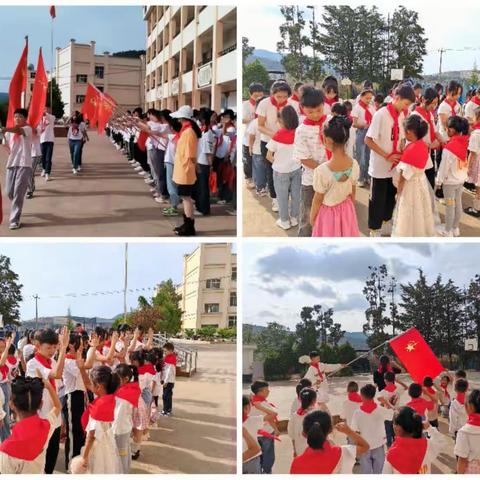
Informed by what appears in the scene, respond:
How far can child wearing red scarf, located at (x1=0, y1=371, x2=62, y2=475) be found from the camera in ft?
8.46

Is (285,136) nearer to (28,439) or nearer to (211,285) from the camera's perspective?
(211,285)

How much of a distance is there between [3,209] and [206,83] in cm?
189

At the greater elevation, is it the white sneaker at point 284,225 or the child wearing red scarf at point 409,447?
the white sneaker at point 284,225

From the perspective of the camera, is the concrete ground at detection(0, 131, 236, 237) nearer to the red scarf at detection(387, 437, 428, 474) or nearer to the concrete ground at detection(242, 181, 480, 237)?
the concrete ground at detection(242, 181, 480, 237)

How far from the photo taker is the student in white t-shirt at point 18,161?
3.69 metres

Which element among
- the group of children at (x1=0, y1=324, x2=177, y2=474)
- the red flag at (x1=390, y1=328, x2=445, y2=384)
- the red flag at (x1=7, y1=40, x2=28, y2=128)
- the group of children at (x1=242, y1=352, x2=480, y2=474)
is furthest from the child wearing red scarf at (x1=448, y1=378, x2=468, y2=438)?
the red flag at (x1=7, y1=40, x2=28, y2=128)

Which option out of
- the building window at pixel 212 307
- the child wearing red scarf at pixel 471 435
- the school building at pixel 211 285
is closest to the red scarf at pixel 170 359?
the school building at pixel 211 285

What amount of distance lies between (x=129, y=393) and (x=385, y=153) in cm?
197

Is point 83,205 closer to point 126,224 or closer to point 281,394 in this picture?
point 126,224

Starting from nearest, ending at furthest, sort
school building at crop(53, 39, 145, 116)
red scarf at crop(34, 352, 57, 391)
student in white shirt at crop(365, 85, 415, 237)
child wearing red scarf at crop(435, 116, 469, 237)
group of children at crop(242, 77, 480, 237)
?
red scarf at crop(34, 352, 57, 391) < group of children at crop(242, 77, 480, 237) < student in white shirt at crop(365, 85, 415, 237) < child wearing red scarf at crop(435, 116, 469, 237) < school building at crop(53, 39, 145, 116)

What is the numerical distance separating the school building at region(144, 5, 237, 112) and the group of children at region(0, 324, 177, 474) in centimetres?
207

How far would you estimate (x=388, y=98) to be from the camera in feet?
11.6

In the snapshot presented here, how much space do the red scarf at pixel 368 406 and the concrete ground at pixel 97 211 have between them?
1254mm

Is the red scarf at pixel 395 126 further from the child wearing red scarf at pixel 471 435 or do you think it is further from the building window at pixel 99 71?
the building window at pixel 99 71
